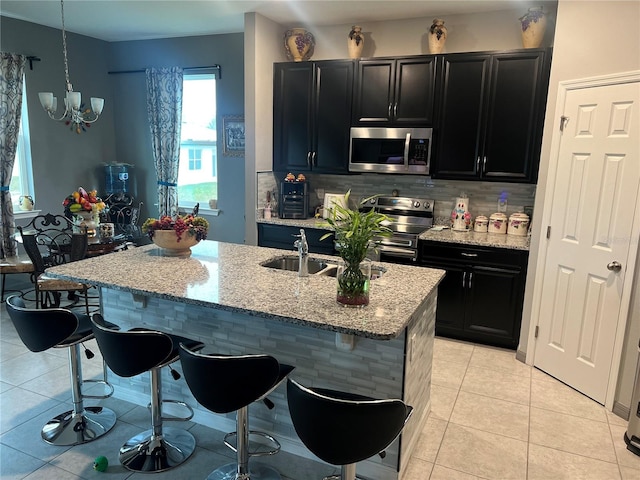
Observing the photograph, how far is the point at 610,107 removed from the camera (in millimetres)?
2934

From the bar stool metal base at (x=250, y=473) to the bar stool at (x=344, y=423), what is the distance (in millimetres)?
800

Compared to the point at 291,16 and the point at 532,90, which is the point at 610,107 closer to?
the point at 532,90

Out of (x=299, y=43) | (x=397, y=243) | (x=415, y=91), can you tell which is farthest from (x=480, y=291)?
(x=299, y=43)

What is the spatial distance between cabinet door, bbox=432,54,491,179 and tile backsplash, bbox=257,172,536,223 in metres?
0.34

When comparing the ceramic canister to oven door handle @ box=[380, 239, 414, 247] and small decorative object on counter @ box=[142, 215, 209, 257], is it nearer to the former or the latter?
oven door handle @ box=[380, 239, 414, 247]

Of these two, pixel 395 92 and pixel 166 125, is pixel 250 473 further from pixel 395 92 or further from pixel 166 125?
pixel 166 125

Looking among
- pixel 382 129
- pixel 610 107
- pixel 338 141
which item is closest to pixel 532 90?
pixel 610 107

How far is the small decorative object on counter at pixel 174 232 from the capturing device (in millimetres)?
2836

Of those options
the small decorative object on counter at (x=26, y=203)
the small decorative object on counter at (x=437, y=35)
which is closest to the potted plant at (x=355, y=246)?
the small decorative object on counter at (x=437, y=35)

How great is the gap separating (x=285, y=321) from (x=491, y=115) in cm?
283

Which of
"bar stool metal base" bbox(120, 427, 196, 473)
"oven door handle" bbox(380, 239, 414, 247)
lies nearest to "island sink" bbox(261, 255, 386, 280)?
"bar stool metal base" bbox(120, 427, 196, 473)

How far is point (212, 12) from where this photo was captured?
170 inches

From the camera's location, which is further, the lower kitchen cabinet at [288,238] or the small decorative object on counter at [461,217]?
the lower kitchen cabinet at [288,238]

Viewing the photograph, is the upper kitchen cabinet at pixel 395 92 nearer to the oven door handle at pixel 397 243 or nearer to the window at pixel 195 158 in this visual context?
the oven door handle at pixel 397 243
